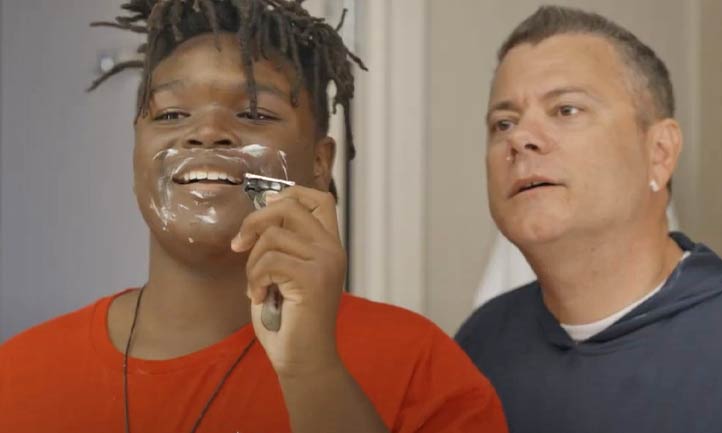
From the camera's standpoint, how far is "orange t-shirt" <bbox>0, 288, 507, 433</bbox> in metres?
0.65

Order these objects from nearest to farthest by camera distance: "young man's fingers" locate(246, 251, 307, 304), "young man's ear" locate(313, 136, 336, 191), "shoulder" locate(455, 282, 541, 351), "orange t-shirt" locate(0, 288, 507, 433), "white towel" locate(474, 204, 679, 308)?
"young man's fingers" locate(246, 251, 307, 304), "orange t-shirt" locate(0, 288, 507, 433), "young man's ear" locate(313, 136, 336, 191), "shoulder" locate(455, 282, 541, 351), "white towel" locate(474, 204, 679, 308)

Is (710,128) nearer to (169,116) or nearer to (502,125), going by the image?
(502,125)

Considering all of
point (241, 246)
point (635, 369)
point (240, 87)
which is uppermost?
point (240, 87)

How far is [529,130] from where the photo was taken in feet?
2.98

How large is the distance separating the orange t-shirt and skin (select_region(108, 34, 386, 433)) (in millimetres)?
27

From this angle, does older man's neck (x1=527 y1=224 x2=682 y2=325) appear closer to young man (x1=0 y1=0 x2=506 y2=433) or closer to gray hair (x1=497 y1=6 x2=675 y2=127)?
gray hair (x1=497 y1=6 x2=675 y2=127)

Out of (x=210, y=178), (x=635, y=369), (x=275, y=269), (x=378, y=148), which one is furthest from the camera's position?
(x=378, y=148)

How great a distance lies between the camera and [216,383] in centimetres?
67

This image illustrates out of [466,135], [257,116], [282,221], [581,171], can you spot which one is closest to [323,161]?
[257,116]

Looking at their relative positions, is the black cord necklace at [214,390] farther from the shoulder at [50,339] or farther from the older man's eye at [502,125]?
the older man's eye at [502,125]

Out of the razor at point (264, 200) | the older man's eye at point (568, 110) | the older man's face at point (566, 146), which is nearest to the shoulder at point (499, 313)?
the older man's face at point (566, 146)

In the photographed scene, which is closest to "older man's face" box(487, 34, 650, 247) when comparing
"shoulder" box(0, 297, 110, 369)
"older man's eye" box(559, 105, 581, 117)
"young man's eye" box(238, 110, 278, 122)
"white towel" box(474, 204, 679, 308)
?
"older man's eye" box(559, 105, 581, 117)

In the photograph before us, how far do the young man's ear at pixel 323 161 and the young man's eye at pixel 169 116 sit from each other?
13 centimetres

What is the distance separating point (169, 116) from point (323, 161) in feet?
0.52
